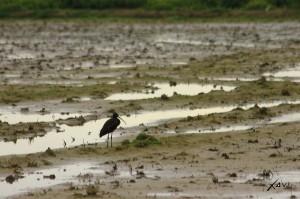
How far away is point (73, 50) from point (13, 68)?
366 inches

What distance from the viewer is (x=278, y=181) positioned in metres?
11.8

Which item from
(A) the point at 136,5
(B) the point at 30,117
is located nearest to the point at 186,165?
(B) the point at 30,117

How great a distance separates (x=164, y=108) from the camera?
19.5 metres

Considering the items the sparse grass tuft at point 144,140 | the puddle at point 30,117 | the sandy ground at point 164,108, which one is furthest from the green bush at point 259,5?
the sparse grass tuft at point 144,140

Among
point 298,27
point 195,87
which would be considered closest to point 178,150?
point 195,87

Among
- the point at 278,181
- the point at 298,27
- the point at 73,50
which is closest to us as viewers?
the point at 278,181

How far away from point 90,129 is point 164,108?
119 inches

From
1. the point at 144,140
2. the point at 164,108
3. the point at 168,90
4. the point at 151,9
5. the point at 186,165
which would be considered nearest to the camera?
the point at 186,165

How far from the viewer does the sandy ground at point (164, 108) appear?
11805 mm

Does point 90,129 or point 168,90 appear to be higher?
point 168,90

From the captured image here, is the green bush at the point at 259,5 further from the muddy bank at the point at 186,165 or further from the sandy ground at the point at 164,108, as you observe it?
the muddy bank at the point at 186,165

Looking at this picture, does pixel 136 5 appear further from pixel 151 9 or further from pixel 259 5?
pixel 259 5

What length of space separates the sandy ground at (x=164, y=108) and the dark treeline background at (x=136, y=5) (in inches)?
641

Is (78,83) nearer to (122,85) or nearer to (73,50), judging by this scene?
(122,85)
